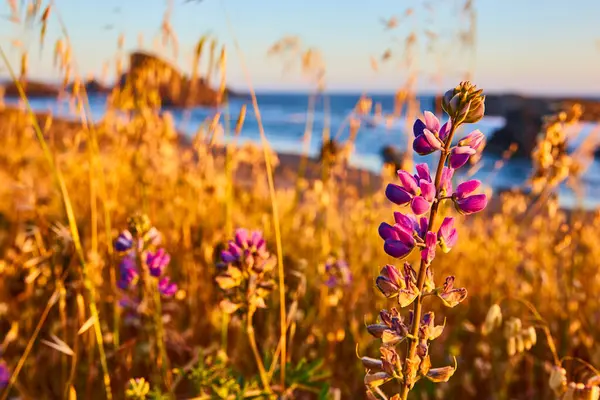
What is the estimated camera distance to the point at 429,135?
0.90 meters

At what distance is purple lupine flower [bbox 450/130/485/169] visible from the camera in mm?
946

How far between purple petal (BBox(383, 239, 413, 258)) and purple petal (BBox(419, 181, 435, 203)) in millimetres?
78

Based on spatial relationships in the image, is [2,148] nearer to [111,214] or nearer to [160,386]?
[111,214]

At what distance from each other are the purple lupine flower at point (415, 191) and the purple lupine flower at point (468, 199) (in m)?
0.06

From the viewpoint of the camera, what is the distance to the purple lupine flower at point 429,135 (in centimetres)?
91

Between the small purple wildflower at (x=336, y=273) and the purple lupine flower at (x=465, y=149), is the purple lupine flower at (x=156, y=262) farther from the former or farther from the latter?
the purple lupine flower at (x=465, y=149)

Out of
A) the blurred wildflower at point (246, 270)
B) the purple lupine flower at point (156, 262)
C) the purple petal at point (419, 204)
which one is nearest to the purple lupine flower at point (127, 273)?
the purple lupine flower at point (156, 262)

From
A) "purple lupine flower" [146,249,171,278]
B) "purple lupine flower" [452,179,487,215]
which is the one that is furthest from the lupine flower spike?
"purple lupine flower" [146,249,171,278]

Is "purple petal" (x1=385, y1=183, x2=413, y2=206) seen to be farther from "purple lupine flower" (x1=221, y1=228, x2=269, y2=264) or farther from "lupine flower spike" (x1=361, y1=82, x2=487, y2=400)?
"purple lupine flower" (x1=221, y1=228, x2=269, y2=264)

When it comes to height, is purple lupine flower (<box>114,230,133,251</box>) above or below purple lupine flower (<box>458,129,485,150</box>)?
below

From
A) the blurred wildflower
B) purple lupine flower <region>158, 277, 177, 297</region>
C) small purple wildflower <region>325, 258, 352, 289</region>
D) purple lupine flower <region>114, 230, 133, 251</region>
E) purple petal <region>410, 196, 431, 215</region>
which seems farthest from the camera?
small purple wildflower <region>325, 258, 352, 289</region>

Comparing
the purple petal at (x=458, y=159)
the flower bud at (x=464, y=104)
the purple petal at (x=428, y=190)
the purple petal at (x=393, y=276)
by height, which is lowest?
the purple petal at (x=393, y=276)

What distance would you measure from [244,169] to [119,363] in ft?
34.0

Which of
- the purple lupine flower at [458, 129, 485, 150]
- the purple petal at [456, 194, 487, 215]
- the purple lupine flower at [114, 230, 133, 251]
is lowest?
the purple lupine flower at [114, 230, 133, 251]
